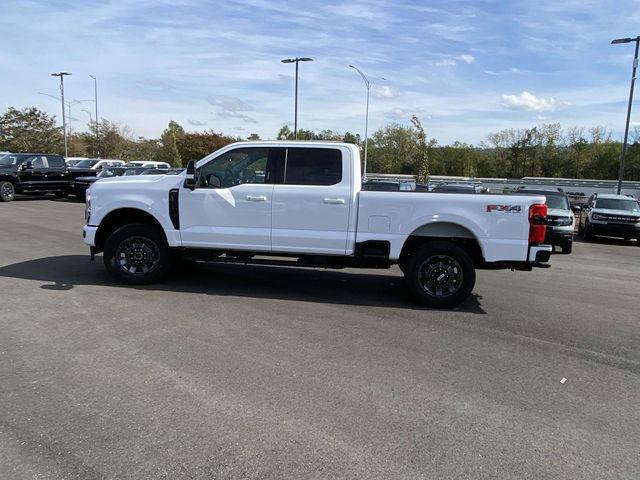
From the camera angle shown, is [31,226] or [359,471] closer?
[359,471]

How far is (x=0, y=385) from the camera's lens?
395cm

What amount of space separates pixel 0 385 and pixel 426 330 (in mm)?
4205

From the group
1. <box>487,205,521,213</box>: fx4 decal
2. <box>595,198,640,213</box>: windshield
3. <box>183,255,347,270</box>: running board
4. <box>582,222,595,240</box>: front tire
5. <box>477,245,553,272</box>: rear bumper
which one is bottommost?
<box>582,222,595,240</box>: front tire

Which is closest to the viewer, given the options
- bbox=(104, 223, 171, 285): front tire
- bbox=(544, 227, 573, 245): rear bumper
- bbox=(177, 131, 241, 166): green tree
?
bbox=(104, 223, 171, 285): front tire

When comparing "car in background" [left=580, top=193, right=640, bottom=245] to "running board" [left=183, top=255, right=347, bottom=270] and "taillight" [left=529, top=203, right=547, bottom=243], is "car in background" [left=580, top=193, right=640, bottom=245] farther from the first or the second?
"running board" [left=183, top=255, right=347, bottom=270]

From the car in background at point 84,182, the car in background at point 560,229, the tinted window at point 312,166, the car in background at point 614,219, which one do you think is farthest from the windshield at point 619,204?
the car in background at point 84,182

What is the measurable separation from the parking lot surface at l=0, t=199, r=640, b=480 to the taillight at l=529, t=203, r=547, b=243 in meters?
1.07

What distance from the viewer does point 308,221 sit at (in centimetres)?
687

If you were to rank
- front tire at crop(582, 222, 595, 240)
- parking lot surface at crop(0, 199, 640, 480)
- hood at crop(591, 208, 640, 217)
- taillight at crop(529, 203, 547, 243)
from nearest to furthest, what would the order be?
parking lot surface at crop(0, 199, 640, 480), taillight at crop(529, 203, 547, 243), hood at crop(591, 208, 640, 217), front tire at crop(582, 222, 595, 240)

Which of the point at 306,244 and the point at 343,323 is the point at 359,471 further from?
the point at 306,244

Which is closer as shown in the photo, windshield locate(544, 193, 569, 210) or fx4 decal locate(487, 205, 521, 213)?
fx4 decal locate(487, 205, 521, 213)

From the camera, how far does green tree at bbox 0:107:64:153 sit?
57.0 metres

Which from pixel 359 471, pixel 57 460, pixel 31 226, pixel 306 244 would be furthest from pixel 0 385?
pixel 31 226

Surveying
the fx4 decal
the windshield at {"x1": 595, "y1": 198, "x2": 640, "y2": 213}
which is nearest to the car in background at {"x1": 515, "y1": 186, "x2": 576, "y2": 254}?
the windshield at {"x1": 595, "y1": 198, "x2": 640, "y2": 213}
